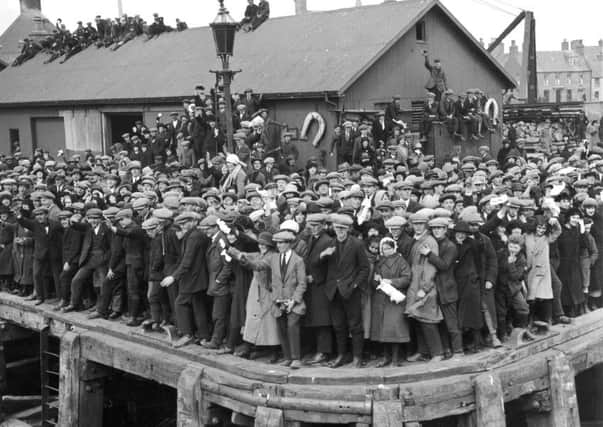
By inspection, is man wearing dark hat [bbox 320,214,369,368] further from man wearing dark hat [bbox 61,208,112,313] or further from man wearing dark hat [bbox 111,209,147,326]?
man wearing dark hat [bbox 61,208,112,313]

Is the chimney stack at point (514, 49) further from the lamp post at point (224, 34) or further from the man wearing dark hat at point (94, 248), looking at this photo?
the man wearing dark hat at point (94, 248)

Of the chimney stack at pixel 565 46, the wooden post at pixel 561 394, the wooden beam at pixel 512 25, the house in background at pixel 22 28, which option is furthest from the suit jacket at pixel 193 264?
the chimney stack at pixel 565 46

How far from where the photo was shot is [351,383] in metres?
9.44

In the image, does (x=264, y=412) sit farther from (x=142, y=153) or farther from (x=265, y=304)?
(x=142, y=153)

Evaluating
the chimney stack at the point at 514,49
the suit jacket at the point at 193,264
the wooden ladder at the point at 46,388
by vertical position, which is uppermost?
the chimney stack at the point at 514,49

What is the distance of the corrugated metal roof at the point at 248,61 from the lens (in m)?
19.6

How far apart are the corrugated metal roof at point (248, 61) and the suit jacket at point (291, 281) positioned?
8922mm

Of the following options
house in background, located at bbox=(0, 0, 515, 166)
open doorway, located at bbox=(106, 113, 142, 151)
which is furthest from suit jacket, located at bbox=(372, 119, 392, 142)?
open doorway, located at bbox=(106, 113, 142, 151)

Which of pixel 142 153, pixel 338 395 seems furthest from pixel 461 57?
pixel 338 395

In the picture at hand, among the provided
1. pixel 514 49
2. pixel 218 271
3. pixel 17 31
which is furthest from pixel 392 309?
pixel 514 49

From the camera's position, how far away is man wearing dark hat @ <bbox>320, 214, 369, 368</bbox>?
9.59 m

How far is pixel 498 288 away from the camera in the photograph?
1042cm

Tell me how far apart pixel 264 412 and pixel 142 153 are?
12.2 metres

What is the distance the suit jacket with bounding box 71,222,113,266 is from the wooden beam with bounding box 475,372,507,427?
6.10 meters
